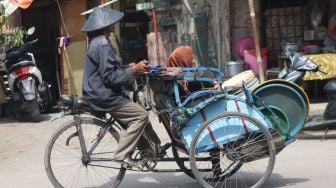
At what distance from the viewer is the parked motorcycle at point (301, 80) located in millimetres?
7606

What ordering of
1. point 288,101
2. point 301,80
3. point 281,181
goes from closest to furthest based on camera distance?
point 288,101
point 281,181
point 301,80

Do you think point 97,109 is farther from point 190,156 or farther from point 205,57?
point 205,57

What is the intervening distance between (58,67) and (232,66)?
4.19 m

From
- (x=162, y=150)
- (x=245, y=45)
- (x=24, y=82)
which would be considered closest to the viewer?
(x=162, y=150)

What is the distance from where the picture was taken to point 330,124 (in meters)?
8.12

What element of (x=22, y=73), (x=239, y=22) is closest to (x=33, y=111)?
(x=22, y=73)

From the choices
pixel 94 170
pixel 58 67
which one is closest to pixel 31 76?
pixel 58 67

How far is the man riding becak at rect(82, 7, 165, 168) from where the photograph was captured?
5.31 metres

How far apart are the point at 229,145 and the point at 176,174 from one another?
4.10 ft

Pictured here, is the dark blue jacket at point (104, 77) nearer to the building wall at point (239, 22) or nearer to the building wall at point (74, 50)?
the building wall at point (239, 22)

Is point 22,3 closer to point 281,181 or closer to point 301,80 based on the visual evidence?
point 301,80

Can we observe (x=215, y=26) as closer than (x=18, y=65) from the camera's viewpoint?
No

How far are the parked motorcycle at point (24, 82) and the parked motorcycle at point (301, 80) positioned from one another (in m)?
4.52

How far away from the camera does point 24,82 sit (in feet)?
33.7
